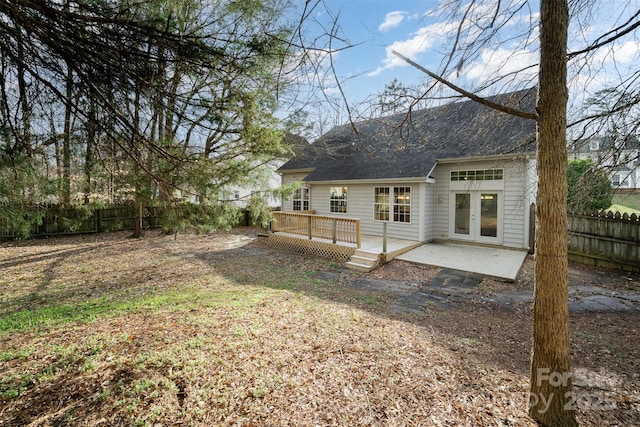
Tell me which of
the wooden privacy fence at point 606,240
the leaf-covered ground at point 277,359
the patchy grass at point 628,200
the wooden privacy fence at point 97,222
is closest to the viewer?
the leaf-covered ground at point 277,359

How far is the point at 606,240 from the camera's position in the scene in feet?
26.4

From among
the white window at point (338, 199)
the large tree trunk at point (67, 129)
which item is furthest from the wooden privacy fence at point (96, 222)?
the large tree trunk at point (67, 129)

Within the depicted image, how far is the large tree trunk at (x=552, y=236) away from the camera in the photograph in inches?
87.4

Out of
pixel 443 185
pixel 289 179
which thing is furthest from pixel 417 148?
pixel 289 179

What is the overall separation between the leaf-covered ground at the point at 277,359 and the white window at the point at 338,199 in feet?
23.3

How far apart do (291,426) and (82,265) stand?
30.3 feet

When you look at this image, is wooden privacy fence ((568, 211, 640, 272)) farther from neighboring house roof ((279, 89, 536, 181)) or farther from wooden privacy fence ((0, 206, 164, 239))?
wooden privacy fence ((0, 206, 164, 239))

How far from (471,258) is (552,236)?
735 cm

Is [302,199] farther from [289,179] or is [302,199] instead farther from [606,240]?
[606,240]

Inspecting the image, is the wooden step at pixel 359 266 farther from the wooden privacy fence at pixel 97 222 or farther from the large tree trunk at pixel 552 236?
the wooden privacy fence at pixel 97 222

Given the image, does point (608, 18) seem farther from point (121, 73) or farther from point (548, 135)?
point (121, 73)

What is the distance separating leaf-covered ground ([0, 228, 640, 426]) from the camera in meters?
2.38

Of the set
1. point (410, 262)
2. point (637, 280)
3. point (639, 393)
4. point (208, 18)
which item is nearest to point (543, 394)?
point (639, 393)

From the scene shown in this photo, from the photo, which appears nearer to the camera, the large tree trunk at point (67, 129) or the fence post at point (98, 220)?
the large tree trunk at point (67, 129)
